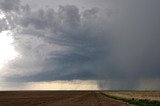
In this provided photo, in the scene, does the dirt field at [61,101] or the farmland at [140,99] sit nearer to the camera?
the dirt field at [61,101]

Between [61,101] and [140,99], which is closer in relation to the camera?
[61,101]

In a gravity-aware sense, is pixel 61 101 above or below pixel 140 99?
below

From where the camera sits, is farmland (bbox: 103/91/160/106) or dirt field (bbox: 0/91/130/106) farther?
farmland (bbox: 103/91/160/106)
